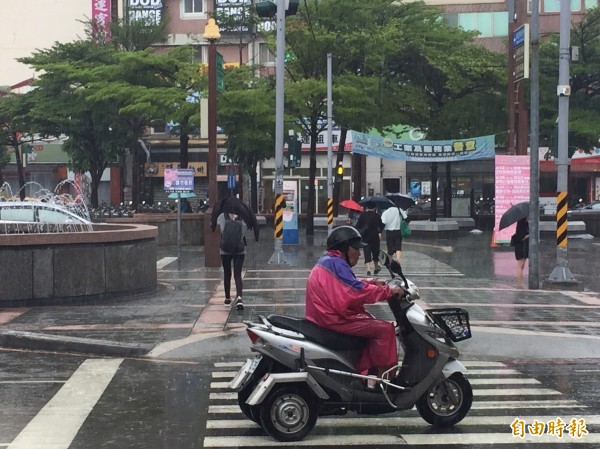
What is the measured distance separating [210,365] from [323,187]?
45.7 meters

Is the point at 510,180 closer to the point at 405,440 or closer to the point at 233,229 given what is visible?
the point at 233,229

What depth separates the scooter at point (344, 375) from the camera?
6.30 m

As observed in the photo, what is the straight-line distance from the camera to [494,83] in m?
35.3

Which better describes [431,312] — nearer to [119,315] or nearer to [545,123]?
[119,315]

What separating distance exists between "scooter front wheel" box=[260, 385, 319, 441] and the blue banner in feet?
85.4

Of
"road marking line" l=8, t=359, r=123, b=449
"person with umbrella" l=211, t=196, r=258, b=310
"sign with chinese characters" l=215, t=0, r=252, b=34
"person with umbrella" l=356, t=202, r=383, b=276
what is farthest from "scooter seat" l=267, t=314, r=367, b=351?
"sign with chinese characters" l=215, t=0, r=252, b=34

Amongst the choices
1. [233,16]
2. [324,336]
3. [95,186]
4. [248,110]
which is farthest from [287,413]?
[233,16]

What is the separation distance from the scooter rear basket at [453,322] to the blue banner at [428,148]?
25.5 meters

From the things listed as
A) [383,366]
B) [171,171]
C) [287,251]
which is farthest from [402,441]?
[287,251]

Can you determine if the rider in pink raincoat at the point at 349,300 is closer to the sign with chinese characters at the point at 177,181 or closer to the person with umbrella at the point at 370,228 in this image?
the person with umbrella at the point at 370,228

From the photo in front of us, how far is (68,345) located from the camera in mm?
10117

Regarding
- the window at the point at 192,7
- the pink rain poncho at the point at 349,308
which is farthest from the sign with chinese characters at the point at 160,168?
the pink rain poncho at the point at 349,308

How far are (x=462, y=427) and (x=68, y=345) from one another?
17.4 ft

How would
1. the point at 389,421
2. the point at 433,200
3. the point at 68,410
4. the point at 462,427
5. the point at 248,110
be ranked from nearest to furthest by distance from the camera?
the point at 462,427, the point at 389,421, the point at 68,410, the point at 248,110, the point at 433,200
